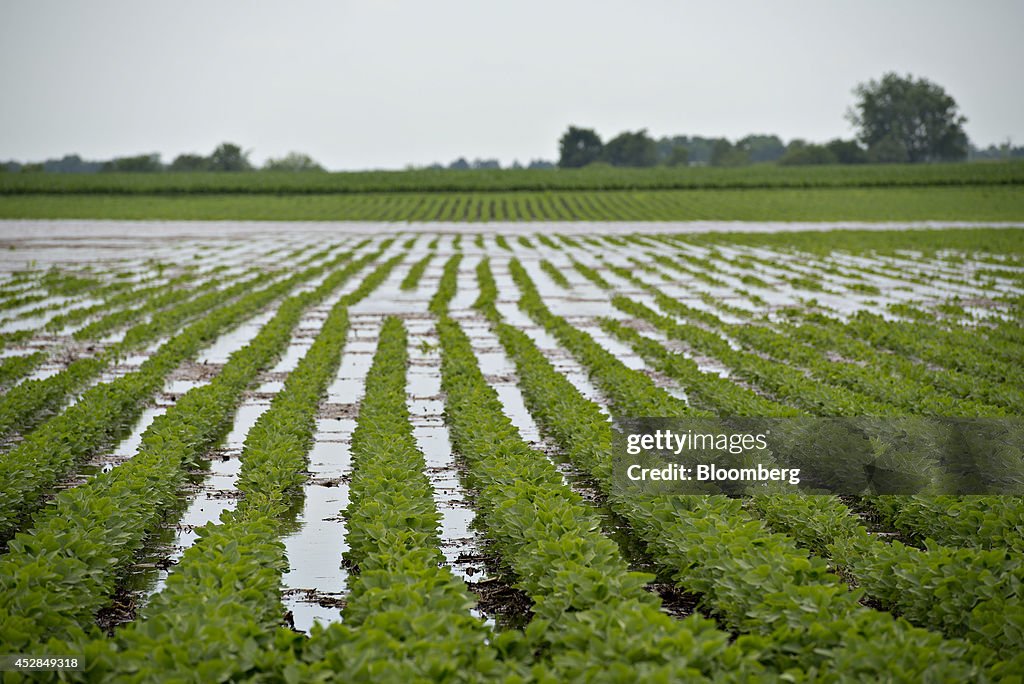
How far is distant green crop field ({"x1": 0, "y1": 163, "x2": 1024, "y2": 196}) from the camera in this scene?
80.0 meters

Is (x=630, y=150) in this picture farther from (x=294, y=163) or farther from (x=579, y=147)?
(x=294, y=163)

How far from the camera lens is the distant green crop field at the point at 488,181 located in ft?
262

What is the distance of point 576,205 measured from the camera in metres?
70.3

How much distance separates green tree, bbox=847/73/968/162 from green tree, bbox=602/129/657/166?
29141 millimetres

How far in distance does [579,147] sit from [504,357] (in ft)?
450

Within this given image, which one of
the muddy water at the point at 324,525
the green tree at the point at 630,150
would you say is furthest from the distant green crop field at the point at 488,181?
the muddy water at the point at 324,525

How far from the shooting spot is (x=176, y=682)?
4504 millimetres

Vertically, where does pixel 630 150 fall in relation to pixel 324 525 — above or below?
above

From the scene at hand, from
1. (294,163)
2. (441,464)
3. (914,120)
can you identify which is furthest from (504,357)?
(294,163)

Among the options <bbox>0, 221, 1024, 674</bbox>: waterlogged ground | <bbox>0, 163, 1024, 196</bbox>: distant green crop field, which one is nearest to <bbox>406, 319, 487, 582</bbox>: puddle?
<bbox>0, 221, 1024, 674</bbox>: waterlogged ground

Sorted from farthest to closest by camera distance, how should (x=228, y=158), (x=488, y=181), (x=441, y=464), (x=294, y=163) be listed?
(x=294, y=163)
(x=228, y=158)
(x=488, y=181)
(x=441, y=464)

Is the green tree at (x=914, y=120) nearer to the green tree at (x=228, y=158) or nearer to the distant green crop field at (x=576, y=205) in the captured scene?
the distant green crop field at (x=576, y=205)

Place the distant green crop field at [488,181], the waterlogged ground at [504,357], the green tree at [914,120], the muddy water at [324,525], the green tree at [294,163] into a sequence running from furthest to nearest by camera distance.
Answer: the green tree at [294,163]
the green tree at [914,120]
the distant green crop field at [488,181]
the waterlogged ground at [504,357]
the muddy water at [324,525]

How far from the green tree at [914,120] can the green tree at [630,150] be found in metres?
29.1
